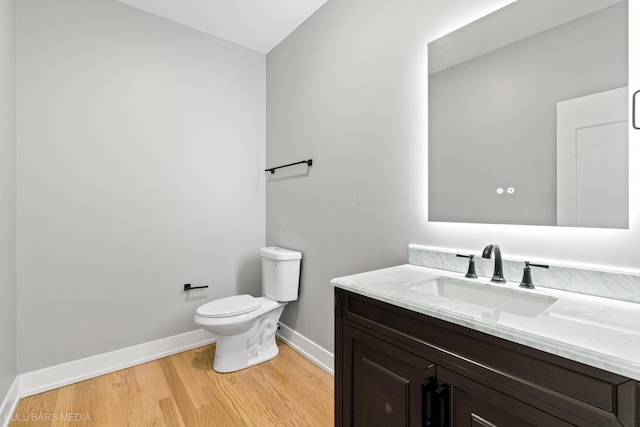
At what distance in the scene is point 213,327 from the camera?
6.54 ft

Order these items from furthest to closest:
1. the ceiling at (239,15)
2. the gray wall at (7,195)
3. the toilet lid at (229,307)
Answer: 1. the ceiling at (239,15)
2. the toilet lid at (229,307)
3. the gray wall at (7,195)

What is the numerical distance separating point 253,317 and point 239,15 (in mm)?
2237

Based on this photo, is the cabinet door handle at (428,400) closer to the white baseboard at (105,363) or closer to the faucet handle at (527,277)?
the faucet handle at (527,277)

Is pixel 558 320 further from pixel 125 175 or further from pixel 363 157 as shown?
pixel 125 175

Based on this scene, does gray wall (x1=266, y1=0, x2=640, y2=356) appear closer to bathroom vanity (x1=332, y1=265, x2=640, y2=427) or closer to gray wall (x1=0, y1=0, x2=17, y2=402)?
bathroom vanity (x1=332, y1=265, x2=640, y2=427)

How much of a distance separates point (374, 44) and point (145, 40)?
1724 millimetres

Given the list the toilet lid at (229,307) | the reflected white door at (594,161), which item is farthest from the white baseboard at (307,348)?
the reflected white door at (594,161)

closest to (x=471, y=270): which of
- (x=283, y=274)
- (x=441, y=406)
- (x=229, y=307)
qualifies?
(x=441, y=406)

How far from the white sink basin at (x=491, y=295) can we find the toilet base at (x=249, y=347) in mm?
1421

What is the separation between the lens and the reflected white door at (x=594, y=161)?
995 millimetres

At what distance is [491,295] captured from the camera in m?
1.17

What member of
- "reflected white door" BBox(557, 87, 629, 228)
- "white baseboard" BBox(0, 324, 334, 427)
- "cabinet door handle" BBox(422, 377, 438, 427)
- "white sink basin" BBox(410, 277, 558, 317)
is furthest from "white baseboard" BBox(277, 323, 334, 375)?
"reflected white door" BBox(557, 87, 629, 228)

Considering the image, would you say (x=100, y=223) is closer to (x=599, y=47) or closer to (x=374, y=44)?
(x=374, y=44)

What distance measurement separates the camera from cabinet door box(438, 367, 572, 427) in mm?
705
